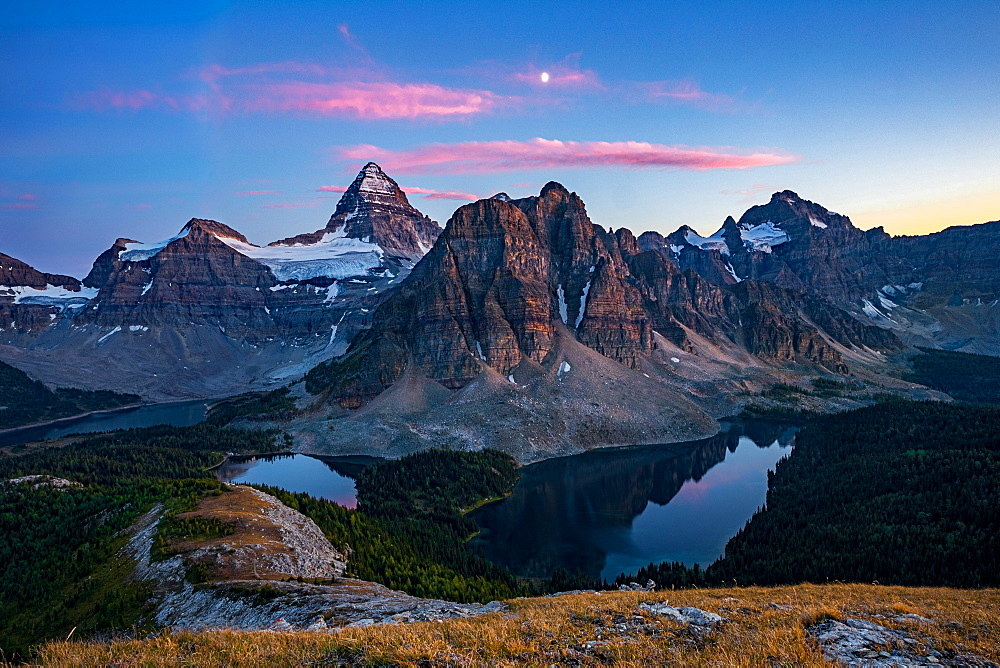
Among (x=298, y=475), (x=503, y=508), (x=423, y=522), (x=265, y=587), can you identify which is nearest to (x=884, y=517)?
(x=503, y=508)

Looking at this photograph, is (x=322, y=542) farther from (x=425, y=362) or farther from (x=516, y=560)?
(x=425, y=362)

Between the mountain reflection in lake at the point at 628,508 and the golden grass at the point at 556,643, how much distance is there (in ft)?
181

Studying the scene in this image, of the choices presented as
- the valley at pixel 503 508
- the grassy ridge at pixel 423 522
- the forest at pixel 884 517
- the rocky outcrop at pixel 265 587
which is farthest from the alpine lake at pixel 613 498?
the rocky outcrop at pixel 265 587

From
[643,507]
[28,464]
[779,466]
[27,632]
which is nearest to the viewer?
[27,632]

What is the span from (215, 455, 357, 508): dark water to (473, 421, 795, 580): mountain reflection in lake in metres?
33.7

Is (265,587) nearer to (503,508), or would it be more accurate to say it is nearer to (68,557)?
(68,557)

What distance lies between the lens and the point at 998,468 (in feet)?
240

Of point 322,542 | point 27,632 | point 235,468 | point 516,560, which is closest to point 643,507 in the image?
point 516,560

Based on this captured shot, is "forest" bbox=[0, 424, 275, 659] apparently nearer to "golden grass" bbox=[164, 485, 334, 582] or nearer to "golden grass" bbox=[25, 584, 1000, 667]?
"golden grass" bbox=[164, 485, 334, 582]

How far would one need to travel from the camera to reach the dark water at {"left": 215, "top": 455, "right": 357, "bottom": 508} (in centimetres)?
11669

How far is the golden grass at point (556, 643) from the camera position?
54.0 feet

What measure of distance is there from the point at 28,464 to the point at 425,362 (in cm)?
10426

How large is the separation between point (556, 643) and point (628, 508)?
90.0 meters

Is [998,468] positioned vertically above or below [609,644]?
below
